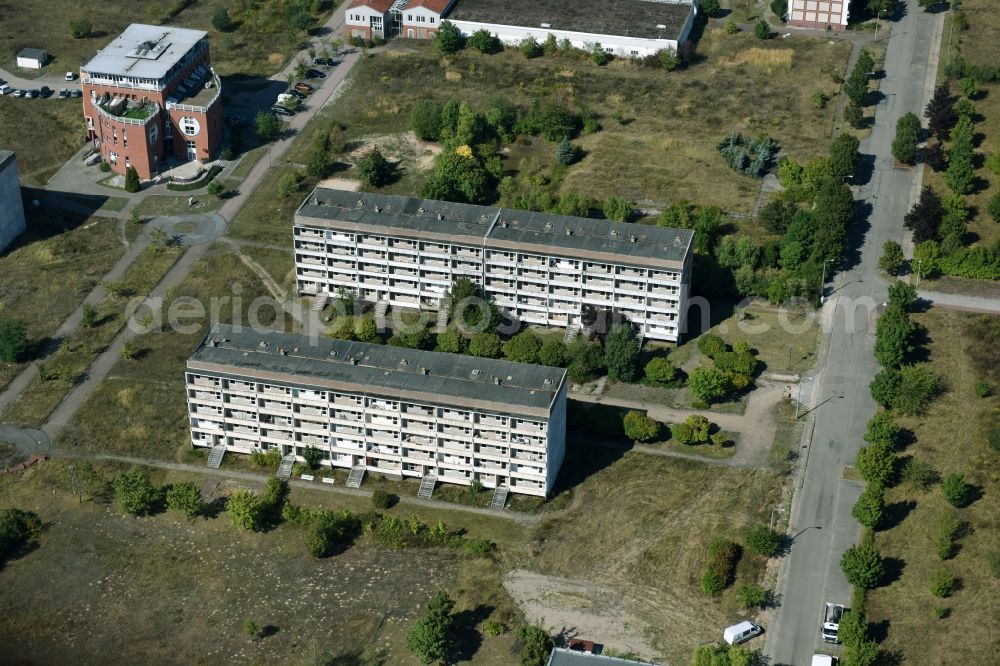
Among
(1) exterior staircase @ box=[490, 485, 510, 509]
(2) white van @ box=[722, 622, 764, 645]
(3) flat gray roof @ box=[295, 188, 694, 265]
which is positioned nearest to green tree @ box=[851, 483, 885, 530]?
(2) white van @ box=[722, 622, 764, 645]

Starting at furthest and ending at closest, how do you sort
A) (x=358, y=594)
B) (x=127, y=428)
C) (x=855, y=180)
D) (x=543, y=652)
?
(x=855, y=180) < (x=127, y=428) < (x=358, y=594) < (x=543, y=652)

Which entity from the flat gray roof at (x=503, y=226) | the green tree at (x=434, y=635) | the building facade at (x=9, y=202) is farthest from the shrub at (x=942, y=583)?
the building facade at (x=9, y=202)

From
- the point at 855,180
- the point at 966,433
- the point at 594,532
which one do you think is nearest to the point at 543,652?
the point at 594,532

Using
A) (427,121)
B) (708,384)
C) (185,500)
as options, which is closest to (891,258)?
(708,384)

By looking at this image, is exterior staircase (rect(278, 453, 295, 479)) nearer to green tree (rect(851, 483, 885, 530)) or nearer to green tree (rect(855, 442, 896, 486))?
green tree (rect(851, 483, 885, 530))

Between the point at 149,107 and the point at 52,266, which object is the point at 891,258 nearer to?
the point at 149,107

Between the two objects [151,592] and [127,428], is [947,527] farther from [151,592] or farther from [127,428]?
[127,428]
